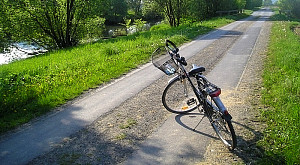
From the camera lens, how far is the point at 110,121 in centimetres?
526

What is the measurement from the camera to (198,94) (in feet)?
14.3

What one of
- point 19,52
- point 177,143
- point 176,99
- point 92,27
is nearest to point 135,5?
point 92,27

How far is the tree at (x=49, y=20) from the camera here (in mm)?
18062

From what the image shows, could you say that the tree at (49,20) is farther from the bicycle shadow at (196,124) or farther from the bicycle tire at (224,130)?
the bicycle tire at (224,130)

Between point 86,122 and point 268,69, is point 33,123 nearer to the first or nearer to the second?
point 86,122

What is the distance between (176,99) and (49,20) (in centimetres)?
1651

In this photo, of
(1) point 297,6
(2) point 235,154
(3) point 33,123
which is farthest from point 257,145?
(1) point 297,6

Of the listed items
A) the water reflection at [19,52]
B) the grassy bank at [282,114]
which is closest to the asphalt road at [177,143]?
the grassy bank at [282,114]

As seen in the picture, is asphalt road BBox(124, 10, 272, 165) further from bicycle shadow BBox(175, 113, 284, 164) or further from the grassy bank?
the grassy bank

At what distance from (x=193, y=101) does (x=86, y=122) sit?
7.47ft

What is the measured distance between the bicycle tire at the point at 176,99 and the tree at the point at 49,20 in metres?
15.7

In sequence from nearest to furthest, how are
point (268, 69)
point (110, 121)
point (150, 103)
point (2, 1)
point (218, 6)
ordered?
point (110, 121) → point (150, 103) → point (268, 69) → point (2, 1) → point (218, 6)

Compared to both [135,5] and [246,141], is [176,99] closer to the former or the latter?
[246,141]

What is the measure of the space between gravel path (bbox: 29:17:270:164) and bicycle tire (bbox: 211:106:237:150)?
0.45ft
